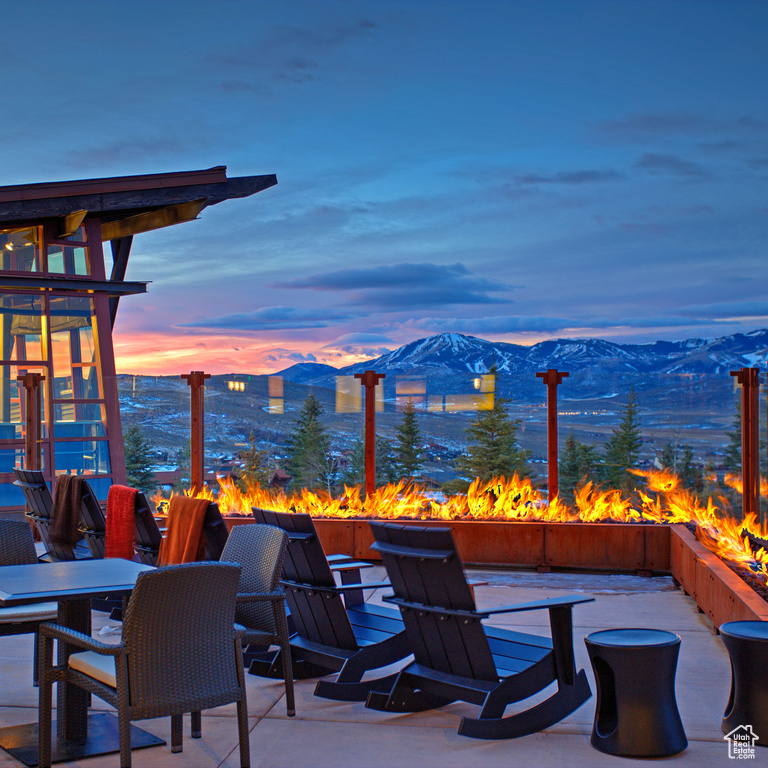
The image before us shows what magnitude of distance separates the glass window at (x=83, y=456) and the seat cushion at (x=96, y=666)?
25.0 ft

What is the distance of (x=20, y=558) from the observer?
14.9 ft

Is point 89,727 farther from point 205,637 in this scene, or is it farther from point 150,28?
point 150,28

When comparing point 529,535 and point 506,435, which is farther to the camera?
point 506,435

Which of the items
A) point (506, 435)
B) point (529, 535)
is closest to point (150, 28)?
point (506, 435)

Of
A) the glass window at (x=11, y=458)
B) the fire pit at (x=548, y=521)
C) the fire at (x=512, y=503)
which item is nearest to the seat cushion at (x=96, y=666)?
the fire pit at (x=548, y=521)

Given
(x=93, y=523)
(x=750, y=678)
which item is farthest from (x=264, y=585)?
(x=93, y=523)

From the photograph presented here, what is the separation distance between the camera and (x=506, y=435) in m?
9.12

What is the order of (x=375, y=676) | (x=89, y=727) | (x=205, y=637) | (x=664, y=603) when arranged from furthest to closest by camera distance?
(x=664, y=603) → (x=375, y=676) → (x=89, y=727) → (x=205, y=637)

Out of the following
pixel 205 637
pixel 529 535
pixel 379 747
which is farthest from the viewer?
pixel 529 535

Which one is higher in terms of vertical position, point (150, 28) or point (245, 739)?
point (150, 28)

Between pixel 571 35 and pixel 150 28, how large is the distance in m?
5.61

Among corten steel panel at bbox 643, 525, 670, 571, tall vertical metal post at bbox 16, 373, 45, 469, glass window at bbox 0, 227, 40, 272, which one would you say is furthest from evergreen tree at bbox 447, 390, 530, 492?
glass window at bbox 0, 227, 40, 272

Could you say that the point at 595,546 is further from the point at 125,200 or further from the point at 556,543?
the point at 125,200

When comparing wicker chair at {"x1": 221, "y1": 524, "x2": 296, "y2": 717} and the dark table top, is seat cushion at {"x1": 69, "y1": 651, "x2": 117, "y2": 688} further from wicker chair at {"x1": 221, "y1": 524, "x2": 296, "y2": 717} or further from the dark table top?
wicker chair at {"x1": 221, "y1": 524, "x2": 296, "y2": 717}
